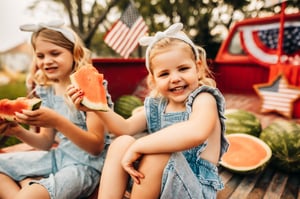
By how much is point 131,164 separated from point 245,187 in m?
1.12

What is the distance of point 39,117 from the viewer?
1833mm

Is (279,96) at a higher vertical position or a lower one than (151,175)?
lower

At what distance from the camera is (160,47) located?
176cm

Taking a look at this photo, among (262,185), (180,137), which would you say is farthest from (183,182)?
(262,185)

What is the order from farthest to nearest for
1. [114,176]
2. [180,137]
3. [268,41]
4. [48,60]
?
[268,41] → [48,60] → [114,176] → [180,137]

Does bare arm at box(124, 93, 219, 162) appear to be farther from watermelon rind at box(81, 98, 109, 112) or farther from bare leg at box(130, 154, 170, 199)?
watermelon rind at box(81, 98, 109, 112)

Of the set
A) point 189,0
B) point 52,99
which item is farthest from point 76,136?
point 189,0

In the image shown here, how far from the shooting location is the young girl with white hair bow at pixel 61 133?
1.91 m

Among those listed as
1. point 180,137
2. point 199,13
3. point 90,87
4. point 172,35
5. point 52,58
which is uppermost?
point 172,35

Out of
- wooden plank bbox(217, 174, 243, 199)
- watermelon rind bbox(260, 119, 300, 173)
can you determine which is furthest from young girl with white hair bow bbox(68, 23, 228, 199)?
watermelon rind bbox(260, 119, 300, 173)

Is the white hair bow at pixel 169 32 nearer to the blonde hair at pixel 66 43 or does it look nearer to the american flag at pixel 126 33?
the blonde hair at pixel 66 43

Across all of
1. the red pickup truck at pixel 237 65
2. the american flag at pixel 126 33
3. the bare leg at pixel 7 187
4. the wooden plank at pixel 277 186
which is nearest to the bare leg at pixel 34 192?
the bare leg at pixel 7 187

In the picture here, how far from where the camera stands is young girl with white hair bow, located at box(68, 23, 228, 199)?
4.99 feet

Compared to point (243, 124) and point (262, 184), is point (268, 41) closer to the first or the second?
point (243, 124)
